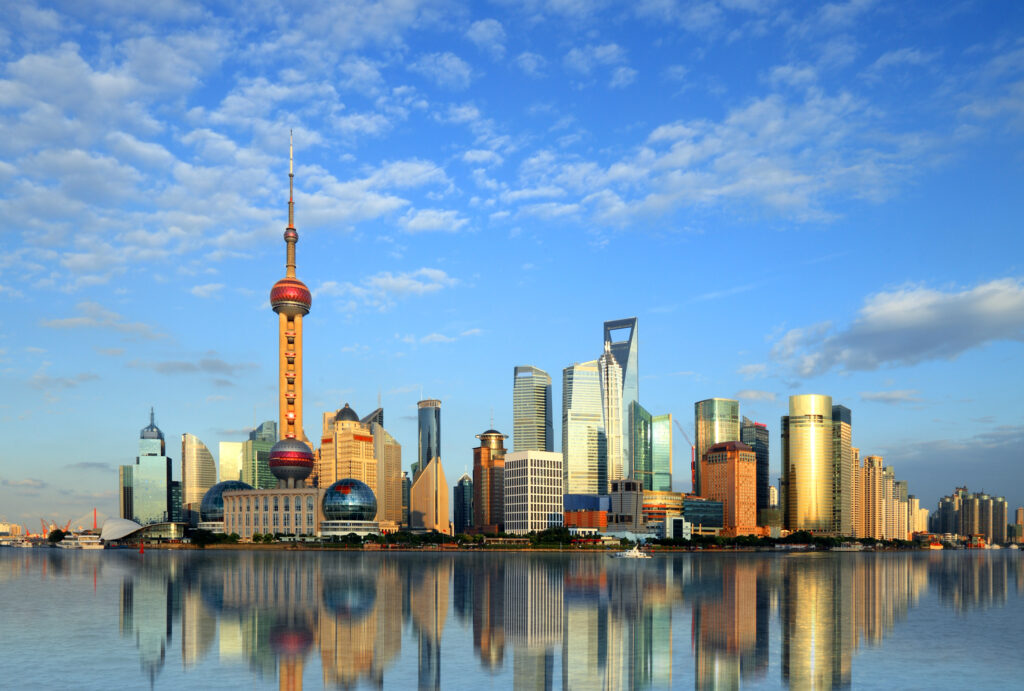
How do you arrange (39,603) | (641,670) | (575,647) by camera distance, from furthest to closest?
1. (39,603)
2. (575,647)
3. (641,670)

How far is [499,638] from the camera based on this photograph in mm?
51031

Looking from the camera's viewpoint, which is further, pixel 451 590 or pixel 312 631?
pixel 451 590

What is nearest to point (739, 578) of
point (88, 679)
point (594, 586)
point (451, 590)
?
point (594, 586)

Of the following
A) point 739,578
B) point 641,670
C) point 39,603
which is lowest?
point 739,578

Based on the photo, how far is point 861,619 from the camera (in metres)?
64.4

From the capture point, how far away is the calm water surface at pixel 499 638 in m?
39.2

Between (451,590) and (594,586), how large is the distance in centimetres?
1716

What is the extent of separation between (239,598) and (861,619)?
1981 inches

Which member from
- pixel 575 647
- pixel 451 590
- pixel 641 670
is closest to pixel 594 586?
pixel 451 590

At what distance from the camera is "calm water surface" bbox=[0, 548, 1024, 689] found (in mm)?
39156

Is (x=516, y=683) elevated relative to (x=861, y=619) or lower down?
elevated

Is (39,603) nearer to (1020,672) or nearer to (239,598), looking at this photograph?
(239,598)

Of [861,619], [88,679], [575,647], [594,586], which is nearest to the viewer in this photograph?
[88,679]

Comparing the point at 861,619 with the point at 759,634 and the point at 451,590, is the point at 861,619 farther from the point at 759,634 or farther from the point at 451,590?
the point at 451,590
